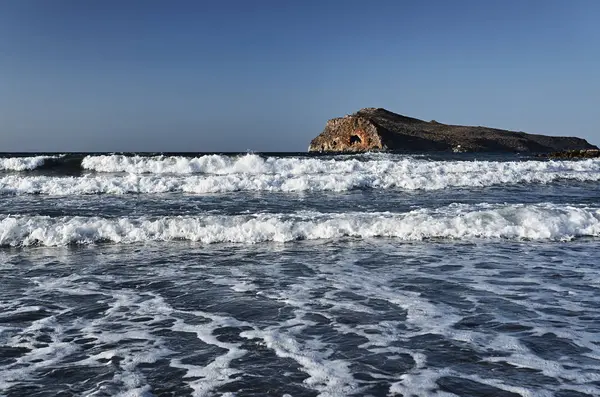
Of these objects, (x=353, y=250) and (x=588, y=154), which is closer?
(x=353, y=250)

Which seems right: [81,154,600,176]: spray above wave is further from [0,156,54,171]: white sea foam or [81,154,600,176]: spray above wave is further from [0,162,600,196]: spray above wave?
[0,162,600,196]: spray above wave

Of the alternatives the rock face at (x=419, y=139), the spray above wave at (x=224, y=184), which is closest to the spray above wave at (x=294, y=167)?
the spray above wave at (x=224, y=184)

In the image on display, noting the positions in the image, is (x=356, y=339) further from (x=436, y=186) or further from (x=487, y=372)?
(x=436, y=186)

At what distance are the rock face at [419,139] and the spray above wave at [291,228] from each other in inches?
3309

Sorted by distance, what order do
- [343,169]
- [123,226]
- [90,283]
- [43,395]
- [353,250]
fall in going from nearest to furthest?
[43,395] < [90,283] < [353,250] < [123,226] < [343,169]

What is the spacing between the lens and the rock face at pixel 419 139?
3861 inches

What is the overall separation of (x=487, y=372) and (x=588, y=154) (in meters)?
50.0

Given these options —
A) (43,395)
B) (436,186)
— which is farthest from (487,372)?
(436,186)

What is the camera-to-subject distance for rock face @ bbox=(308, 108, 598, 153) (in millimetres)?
98062

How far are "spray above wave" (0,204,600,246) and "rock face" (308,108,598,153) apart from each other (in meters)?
84.0

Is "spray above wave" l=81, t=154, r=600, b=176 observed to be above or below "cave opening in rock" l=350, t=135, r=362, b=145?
below

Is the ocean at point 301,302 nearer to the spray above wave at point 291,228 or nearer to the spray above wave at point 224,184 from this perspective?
the spray above wave at point 291,228

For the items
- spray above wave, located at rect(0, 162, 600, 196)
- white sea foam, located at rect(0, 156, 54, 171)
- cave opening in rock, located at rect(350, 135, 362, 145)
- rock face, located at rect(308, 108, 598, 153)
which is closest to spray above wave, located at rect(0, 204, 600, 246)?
spray above wave, located at rect(0, 162, 600, 196)

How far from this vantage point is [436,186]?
2198cm
